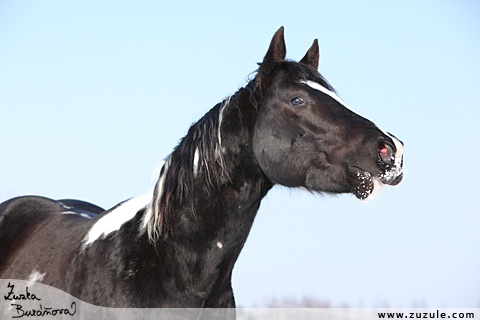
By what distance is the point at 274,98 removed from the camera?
3.59 m

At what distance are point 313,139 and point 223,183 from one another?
2.51 feet

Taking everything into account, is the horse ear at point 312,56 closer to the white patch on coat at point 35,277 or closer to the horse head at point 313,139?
the horse head at point 313,139

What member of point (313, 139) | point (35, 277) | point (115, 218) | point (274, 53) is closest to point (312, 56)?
point (274, 53)

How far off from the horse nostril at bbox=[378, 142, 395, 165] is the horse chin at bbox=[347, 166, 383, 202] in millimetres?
155

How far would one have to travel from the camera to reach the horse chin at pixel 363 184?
3.11 m

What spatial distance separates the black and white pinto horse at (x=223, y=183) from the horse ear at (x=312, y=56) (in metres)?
0.63

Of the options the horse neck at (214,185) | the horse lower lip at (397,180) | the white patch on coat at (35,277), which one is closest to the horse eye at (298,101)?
the horse neck at (214,185)

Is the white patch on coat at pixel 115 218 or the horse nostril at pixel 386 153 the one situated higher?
the horse nostril at pixel 386 153

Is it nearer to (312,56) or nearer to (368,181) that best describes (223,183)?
(368,181)

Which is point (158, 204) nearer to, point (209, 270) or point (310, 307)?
point (209, 270)

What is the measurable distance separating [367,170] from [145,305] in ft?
5.94

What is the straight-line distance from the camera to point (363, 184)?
3.14 m

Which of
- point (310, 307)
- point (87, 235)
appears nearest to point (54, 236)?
point (87, 235)

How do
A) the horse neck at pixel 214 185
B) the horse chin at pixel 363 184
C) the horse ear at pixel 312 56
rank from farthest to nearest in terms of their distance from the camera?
the horse ear at pixel 312 56
the horse neck at pixel 214 185
the horse chin at pixel 363 184
